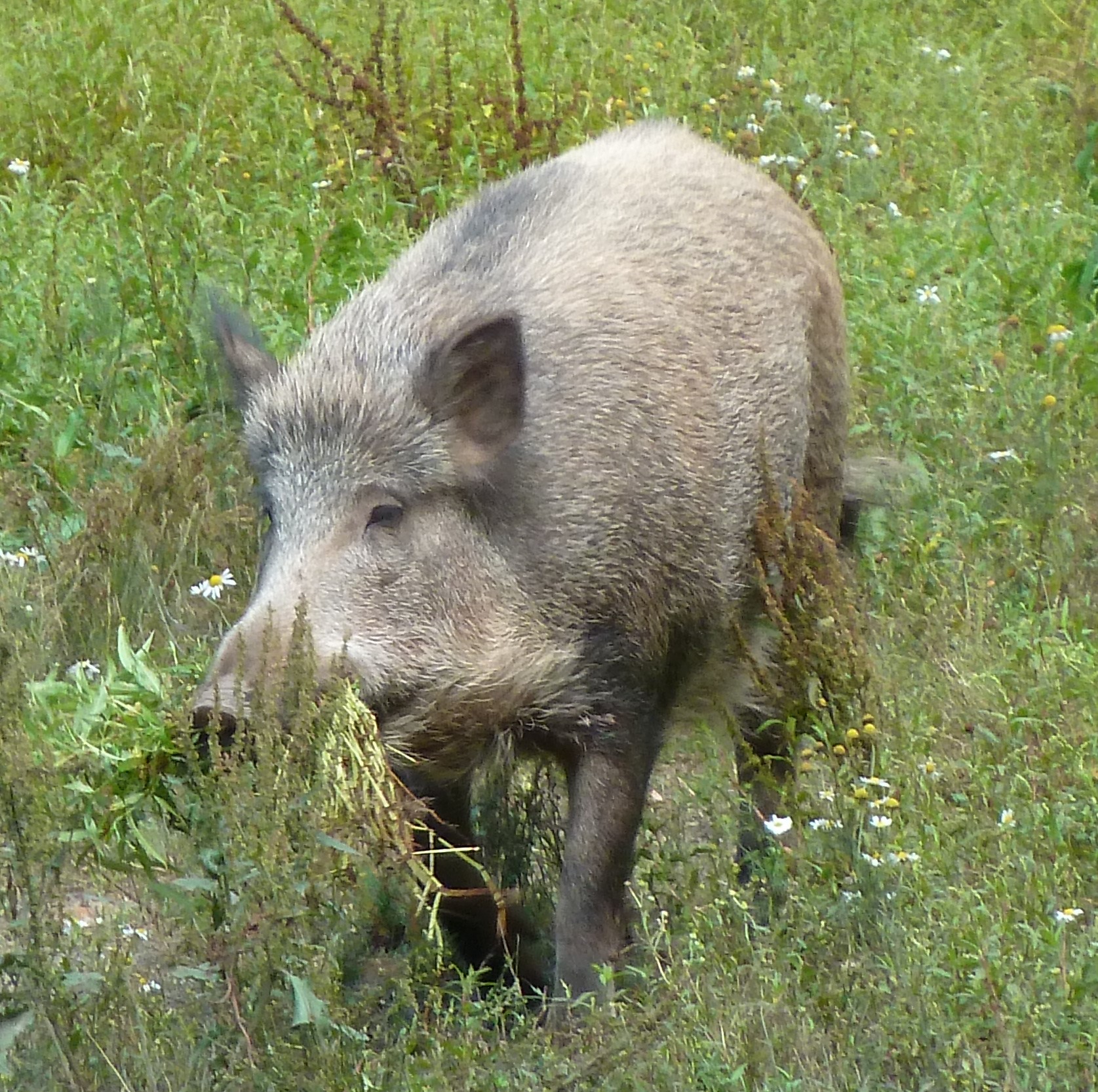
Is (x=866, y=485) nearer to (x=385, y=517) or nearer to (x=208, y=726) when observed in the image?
(x=385, y=517)

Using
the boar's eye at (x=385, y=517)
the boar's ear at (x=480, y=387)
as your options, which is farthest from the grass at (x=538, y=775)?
the boar's ear at (x=480, y=387)

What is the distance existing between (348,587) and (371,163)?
3498 millimetres

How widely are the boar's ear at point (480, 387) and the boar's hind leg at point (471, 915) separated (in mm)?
731

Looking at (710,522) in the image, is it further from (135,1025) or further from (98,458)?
(98,458)

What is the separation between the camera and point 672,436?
4320 mm

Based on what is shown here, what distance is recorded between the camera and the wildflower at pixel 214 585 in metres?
4.32

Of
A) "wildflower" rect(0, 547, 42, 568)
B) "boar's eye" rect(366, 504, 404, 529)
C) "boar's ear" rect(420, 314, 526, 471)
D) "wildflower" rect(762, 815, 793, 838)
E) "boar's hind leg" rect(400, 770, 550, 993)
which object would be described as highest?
"boar's ear" rect(420, 314, 526, 471)

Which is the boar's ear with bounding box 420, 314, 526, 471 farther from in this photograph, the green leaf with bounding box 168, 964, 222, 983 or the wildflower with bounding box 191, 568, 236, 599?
the green leaf with bounding box 168, 964, 222, 983

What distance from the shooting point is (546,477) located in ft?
13.4

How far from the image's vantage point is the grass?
3.20 metres

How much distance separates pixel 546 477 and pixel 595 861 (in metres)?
0.81

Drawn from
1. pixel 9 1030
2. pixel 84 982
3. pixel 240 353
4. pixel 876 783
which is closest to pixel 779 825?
pixel 876 783

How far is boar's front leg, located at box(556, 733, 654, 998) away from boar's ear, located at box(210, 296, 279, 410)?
3.57ft

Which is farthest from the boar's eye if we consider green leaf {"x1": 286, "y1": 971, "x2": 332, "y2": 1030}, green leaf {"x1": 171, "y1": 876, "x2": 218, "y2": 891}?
green leaf {"x1": 286, "y1": 971, "x2": 332, "y2": 1030}
